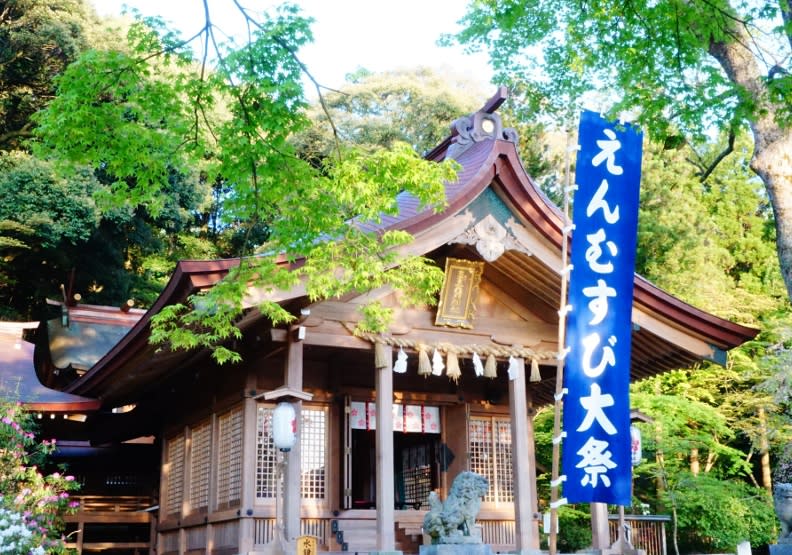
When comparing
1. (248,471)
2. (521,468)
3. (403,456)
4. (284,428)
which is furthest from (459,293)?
(403,456)

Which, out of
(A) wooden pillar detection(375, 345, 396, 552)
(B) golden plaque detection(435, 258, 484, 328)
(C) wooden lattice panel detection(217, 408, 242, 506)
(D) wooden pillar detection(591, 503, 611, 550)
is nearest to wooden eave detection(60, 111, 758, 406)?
(B) golden plaque detection(435, 258, 484, 328)

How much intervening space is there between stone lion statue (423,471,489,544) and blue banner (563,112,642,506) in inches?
60.5

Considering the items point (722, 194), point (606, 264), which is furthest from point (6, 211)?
point (722, 194)

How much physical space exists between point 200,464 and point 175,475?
125cm

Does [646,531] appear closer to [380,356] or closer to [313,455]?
[313,455]

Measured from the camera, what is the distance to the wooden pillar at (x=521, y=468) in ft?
32.2

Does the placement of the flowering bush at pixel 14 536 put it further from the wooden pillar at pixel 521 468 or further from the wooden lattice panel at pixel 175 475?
the wooden pillar at pixel 521 468

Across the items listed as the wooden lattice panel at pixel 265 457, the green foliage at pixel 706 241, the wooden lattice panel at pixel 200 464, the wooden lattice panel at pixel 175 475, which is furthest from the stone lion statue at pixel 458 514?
the green foliage at pixel 706 241

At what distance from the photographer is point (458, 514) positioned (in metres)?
8.91

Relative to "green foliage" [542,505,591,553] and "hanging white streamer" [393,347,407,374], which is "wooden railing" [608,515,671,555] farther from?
"hanging white streamer" [393,347,407,374]

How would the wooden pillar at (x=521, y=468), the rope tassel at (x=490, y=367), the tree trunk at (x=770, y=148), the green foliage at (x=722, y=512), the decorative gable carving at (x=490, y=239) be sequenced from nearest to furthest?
1. the tree trunk at (x=770, y=148)
2. the wooden pillar at (x=521, y=468)
3. the decorative gable carving at (x=490, y=239)
4. the rope tassel at (x=490, y=367)
5. the green foliage at (x=722, y=512)

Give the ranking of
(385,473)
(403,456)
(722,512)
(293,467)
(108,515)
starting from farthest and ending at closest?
(722,512) < (108,515) < (403,456) < (385,473) < (293,467)

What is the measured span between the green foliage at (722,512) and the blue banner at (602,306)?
898cm

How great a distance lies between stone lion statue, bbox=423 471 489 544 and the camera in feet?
29.0
